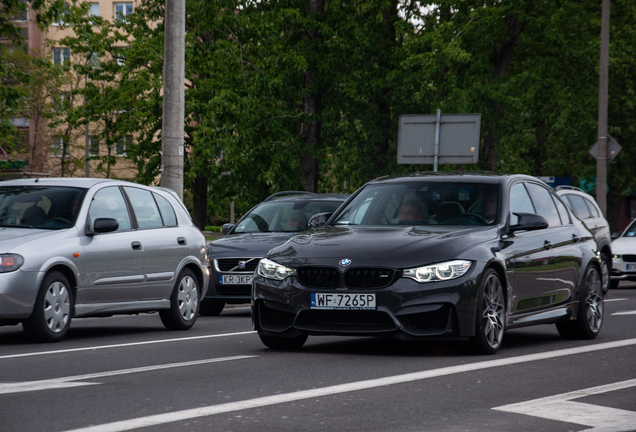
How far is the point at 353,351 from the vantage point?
362 inches

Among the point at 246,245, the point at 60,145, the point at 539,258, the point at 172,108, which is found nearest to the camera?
the point at 539,258

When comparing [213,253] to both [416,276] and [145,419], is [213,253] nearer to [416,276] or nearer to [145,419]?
[416,276]

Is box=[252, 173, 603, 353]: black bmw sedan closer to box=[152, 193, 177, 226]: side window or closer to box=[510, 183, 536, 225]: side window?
box=[510, 183, 536, 225]: side window

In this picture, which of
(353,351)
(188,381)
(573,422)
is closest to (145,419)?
(188,381)

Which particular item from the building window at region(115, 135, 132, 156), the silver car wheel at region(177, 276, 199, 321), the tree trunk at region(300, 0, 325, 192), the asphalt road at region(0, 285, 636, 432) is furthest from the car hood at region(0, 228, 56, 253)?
the building window at region(115, 135, 132, 156)

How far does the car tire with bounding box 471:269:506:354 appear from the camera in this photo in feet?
28.2

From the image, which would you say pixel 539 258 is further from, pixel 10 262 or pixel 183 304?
pixel 10 262

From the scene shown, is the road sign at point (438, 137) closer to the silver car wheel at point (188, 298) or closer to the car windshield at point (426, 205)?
the silver car wheel at point (188, 298)

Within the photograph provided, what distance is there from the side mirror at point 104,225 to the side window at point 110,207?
165mm

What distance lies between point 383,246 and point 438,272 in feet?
1.58

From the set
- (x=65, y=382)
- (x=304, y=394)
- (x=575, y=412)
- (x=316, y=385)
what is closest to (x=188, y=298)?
(x=65, y=382)

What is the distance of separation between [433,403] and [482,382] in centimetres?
101

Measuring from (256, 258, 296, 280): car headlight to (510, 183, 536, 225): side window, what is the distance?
2.18 metres

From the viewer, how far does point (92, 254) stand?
11.0 meters
